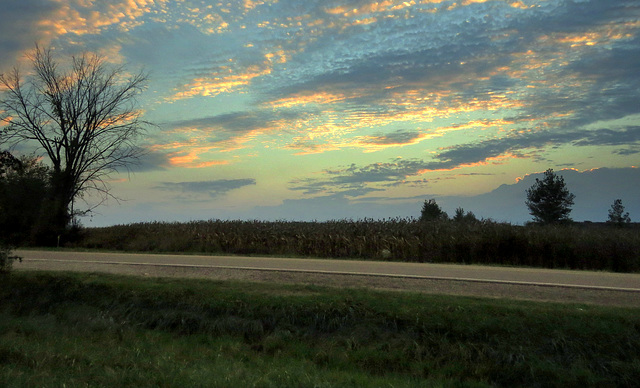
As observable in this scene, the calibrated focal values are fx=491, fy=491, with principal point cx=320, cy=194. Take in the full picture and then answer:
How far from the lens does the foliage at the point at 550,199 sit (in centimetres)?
6550

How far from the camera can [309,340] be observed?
910 centimetres

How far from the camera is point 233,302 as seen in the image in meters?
10.6

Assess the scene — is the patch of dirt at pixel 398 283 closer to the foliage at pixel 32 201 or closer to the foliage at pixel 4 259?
the foliage at pixel 4 259

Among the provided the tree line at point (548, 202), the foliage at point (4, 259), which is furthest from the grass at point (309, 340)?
the tree line at point (548, 202)

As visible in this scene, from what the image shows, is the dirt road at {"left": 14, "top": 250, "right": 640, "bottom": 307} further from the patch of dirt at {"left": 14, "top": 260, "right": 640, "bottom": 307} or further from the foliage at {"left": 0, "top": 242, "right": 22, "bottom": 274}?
the foliage at {"left": 0, "top": 242, "right": 22, "bottom": 274}

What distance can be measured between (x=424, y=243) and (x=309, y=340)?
13.0 m

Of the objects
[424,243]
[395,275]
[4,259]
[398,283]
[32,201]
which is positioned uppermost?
[32,201]

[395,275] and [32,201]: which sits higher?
[32,201]

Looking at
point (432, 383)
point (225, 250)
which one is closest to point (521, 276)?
point (432, 383)

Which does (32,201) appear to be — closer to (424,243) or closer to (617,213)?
(424,243)

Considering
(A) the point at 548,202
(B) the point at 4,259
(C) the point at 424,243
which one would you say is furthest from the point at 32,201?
(A) the point at 548,202

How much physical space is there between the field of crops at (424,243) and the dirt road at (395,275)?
4.97 metres

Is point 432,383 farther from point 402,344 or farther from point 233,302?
point 233,302

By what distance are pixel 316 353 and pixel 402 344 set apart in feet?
5.05
